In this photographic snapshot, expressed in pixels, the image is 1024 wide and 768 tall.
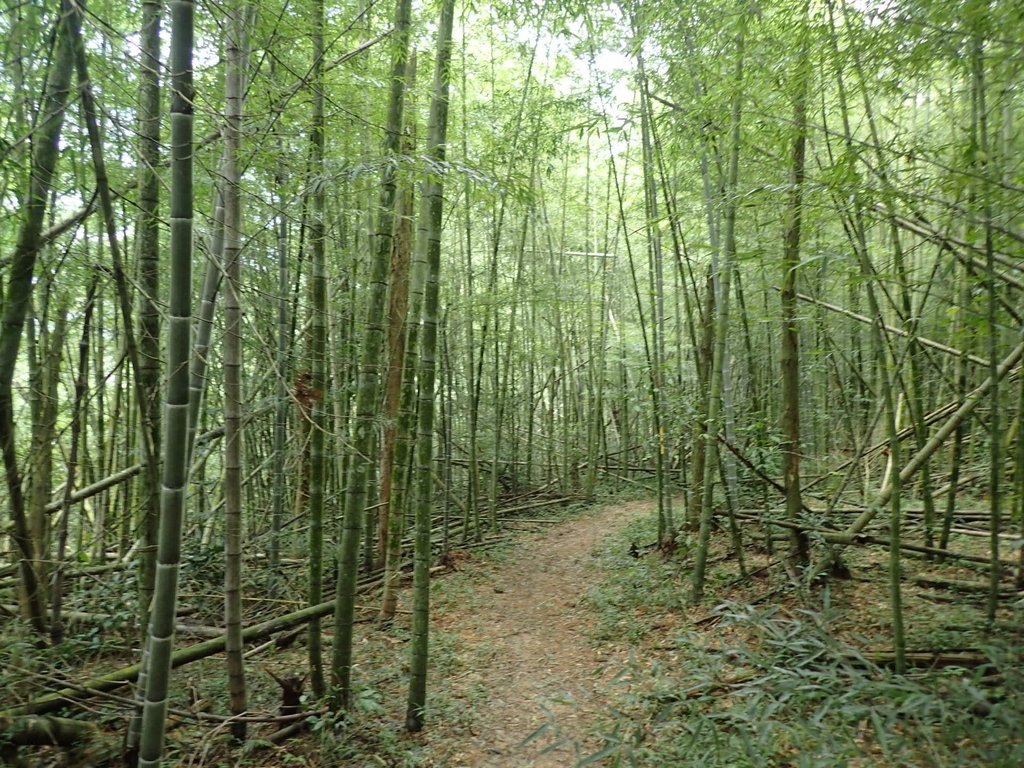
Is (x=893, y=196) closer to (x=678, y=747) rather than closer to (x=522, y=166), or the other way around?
(x=678, y=747)

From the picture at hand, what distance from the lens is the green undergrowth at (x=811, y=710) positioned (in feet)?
6.26

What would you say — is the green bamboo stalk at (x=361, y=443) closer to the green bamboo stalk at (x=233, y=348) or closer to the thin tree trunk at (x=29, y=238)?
the green bamboo stalk at (x=233, y=348)

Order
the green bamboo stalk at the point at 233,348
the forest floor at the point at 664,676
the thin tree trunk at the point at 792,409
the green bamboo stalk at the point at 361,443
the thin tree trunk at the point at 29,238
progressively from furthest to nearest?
1. the thin tree trunk at the point at 792,409
2. the green bamboo stalk at the point at 361,443
3. the green bamboo stalk at the point at 233,348
4. the forest floor at the point at 664,676
5. the thin tree trunk at the point at 29,238

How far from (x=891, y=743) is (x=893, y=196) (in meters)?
2.03

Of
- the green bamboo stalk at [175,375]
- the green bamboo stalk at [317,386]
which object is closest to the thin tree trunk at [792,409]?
the green bamboo stalk at [317,386]

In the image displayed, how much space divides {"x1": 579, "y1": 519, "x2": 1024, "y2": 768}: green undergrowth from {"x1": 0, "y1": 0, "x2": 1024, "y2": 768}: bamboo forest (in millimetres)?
32

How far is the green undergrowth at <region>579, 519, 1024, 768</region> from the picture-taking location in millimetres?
1909

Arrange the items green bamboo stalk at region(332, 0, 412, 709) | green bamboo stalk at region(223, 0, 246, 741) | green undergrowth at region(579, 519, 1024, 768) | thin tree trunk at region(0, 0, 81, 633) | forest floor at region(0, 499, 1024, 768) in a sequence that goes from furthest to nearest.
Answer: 1. green bamboo stalk at region(332, 0, 412, 709)
2. green bamboo stalk at region(223, 0, 246, 741)
3. forest floor at region(0, 499, 1024, 768)
4. thin tree trunk at region(0, 0, 81, 633)
5. green undergrowth at region(579, 519, 1024, 768)

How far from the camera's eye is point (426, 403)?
10.4 feet

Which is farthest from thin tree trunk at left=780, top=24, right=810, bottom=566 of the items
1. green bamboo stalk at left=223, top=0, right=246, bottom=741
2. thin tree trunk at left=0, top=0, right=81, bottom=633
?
thin tree trunk at left=0, top=0, right=81, bottom=633

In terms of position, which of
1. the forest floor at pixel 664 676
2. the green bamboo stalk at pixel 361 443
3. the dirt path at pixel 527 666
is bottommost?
the dirt path at pixel 527 666

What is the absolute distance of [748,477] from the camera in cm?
547

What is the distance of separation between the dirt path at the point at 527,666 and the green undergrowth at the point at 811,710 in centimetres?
25

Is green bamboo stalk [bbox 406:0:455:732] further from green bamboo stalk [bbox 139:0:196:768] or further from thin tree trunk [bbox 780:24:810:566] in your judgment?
thin tree trunk [bbox 780:24:810:566]
